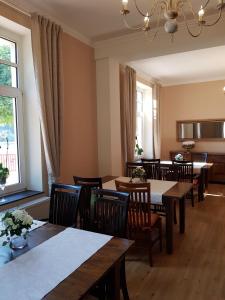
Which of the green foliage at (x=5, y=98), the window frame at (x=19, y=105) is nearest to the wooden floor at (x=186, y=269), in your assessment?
the window frame at (x=19, y=105)

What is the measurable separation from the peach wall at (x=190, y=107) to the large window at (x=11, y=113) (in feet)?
16.1

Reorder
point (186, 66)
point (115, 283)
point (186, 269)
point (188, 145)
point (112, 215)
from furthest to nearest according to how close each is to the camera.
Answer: point (188, 145)
point (186, 66)
point (186, 269)
point (112, 215)
point (115, 283)

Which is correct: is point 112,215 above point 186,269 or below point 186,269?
above

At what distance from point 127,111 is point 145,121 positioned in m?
1.96

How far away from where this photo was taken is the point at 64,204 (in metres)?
2.29

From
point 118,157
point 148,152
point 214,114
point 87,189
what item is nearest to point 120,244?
point 87,189

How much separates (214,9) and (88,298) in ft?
11.2

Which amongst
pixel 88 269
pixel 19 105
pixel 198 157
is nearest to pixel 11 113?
pixel 19 105

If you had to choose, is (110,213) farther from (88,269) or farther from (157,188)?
(157,188)

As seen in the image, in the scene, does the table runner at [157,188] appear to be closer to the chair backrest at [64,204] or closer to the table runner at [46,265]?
the chair backrest at [64,204]

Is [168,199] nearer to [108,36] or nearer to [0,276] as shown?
[0,276]

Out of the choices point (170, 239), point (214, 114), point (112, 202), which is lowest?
point (170, 239)

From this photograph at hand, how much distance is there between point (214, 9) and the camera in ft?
10.3

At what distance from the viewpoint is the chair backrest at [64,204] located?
222 centimetres
